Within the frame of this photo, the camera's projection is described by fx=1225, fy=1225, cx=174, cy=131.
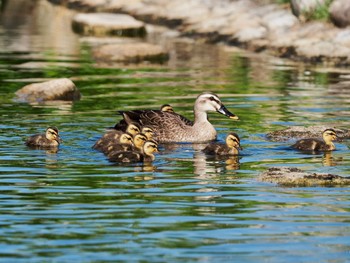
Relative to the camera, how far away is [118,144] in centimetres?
1600

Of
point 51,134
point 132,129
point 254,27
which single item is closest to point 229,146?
point 132,129

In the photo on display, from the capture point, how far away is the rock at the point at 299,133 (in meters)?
17.4

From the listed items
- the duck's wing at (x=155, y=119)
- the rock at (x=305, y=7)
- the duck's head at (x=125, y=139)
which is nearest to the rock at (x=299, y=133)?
the duck's wing at (x=155, y=119)

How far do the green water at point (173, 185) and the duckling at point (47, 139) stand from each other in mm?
193

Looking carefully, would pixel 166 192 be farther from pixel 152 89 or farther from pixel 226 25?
pixel 226 25

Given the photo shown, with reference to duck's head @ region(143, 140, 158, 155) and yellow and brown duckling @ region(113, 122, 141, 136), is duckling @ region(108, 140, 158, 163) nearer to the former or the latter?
duck's head @ region(143, 140, 158, 155)

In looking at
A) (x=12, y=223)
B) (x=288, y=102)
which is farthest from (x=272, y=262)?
(x=288, y=102)

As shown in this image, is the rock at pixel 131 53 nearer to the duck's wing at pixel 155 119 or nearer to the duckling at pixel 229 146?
the duck's wing at pixel 155 119

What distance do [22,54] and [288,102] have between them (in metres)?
11.1

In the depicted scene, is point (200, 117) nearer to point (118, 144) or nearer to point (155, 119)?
point (155, 119)

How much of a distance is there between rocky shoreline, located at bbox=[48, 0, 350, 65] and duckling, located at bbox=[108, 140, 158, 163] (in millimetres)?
13181

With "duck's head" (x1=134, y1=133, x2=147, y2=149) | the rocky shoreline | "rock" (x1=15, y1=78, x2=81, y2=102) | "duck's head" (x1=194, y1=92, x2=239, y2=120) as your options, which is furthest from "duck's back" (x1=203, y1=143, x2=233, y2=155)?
the rocky shoreline

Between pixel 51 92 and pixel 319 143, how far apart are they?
24.5 feet

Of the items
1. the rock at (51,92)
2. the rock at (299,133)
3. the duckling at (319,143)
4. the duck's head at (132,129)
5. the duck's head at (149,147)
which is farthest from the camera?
the rock at (51,92)
